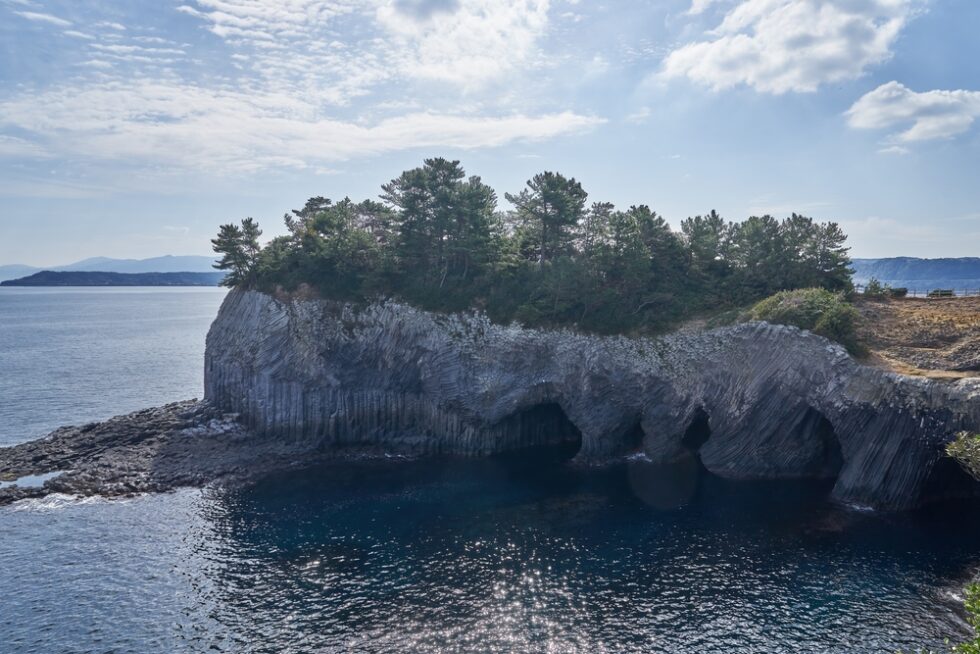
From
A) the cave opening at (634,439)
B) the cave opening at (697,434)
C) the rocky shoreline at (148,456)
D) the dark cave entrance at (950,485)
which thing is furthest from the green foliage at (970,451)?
the rocky shoreline at (148,456)

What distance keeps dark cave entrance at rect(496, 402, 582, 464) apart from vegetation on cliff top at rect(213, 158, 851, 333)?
958 cm

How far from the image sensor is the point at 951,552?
115ft

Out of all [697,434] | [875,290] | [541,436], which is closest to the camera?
[697,434]

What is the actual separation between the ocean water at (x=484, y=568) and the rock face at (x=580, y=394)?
345 centimetres

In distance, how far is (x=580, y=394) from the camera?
54.2m

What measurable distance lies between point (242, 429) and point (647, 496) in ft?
133

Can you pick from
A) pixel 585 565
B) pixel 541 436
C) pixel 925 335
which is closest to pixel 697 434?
pixel 541 436

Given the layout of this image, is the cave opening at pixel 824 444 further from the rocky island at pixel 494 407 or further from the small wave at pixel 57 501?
the small wave at pixel 57 501

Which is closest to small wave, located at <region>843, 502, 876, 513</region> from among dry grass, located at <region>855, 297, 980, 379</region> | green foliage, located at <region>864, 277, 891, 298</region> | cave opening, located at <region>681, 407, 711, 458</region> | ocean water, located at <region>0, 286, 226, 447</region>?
dry grass, located at <region>855, 297, 980, 379</region>

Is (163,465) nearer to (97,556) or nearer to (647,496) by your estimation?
(97,556)

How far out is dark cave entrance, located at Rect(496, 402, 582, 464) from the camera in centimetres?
5637

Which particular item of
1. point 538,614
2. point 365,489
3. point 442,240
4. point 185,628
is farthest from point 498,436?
point 185,628

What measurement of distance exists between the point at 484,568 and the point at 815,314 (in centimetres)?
3281

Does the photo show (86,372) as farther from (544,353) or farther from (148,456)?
(544,353)
